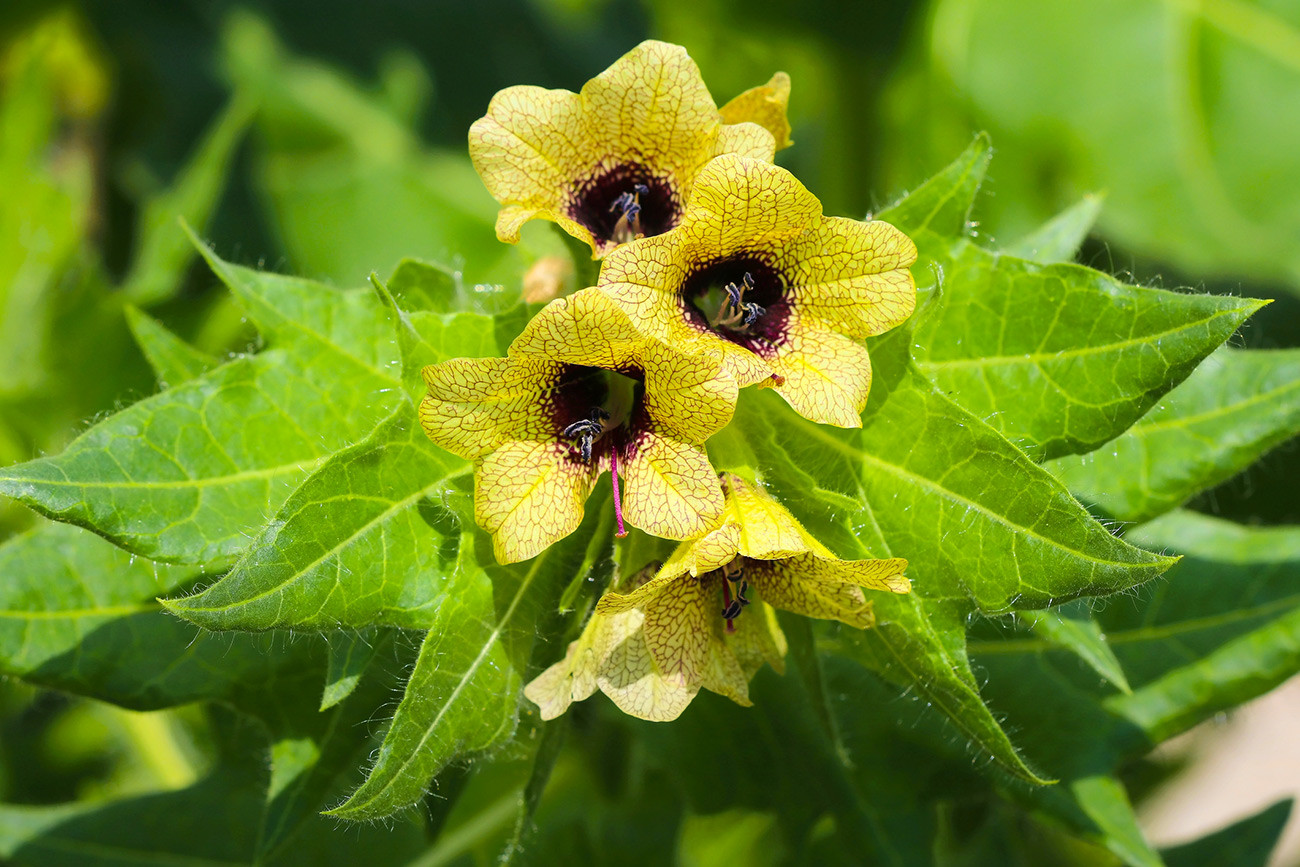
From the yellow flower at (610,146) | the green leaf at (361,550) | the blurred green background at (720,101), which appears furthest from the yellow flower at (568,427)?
the blurred green background at (720,101)

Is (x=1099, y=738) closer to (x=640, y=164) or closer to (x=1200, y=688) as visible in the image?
(x=1200, y=688)

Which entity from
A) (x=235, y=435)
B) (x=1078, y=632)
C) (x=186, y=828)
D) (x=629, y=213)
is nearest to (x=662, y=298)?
(x=629, y=213)

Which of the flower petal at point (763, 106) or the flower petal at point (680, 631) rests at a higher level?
the flower petal at point (763, 106)

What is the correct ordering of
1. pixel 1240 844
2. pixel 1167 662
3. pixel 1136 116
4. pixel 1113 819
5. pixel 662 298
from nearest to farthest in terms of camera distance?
pixel 662 298
pixel 1113 819
pixel 1167 662
pixel 1240 844
pixel 1136 116

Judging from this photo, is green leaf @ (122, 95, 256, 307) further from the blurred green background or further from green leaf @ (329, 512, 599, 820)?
green leaf @ (329, 512, 599, 820)

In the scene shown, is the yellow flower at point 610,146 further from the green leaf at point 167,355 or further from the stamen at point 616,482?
the green leaf at point 167,355

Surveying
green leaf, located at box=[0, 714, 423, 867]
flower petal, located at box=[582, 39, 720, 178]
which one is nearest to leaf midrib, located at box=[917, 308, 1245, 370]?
flower petal, located at box=[582, 39, 720, 178]

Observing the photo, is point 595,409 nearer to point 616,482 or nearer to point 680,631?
point 616,482
